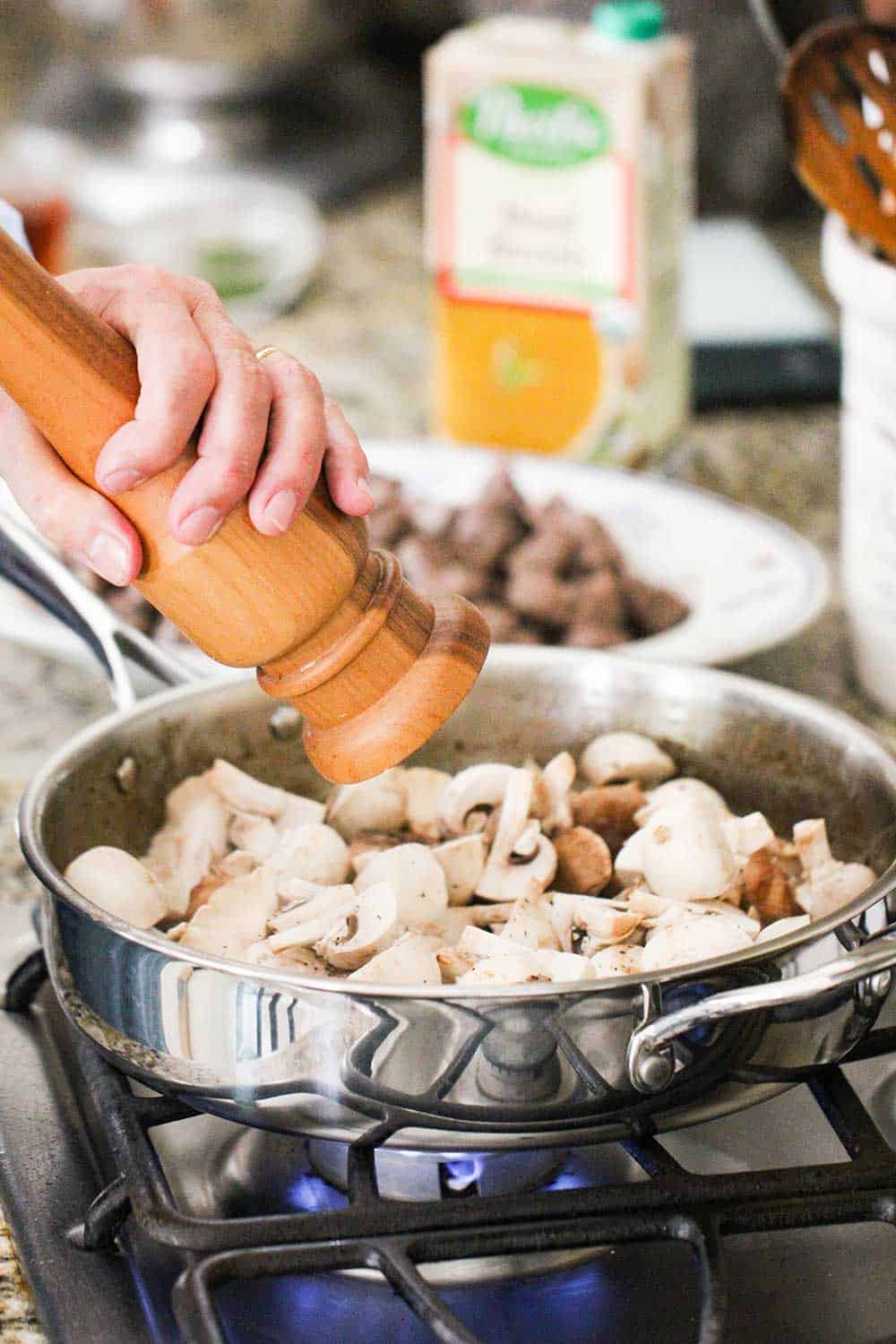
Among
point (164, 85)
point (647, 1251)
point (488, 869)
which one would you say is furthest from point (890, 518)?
point (164, 85)

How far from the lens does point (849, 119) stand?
93 centimetres

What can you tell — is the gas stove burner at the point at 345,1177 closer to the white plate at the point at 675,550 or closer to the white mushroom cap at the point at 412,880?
the white mushroom cap at the point at 412,880

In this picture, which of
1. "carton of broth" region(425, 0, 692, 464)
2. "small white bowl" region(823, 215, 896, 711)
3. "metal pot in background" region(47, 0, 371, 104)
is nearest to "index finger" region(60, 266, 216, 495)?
"small white bowl" region(823, 215, 896, 711)

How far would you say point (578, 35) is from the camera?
1.28 meters

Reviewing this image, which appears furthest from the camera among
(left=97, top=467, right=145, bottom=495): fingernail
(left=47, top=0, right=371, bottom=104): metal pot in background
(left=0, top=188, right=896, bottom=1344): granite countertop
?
(left=47, top=0, right=371, bottom=104): metal pot in background

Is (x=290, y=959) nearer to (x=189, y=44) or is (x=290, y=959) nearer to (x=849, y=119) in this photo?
(x=849, y=119)

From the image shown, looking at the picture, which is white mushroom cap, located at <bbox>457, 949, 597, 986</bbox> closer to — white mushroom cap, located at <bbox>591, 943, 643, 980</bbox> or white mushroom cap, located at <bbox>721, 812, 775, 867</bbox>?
white mushroom cap, located at <bbox>591, 943, 643, 980</bbox>

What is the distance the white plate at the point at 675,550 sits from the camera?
1.00 metres

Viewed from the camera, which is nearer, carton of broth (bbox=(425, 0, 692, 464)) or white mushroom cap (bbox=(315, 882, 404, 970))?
white mushroom cap (bbox=(315, 882, 404, 970))

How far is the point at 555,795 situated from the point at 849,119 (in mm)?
432

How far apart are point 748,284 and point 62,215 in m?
0.65

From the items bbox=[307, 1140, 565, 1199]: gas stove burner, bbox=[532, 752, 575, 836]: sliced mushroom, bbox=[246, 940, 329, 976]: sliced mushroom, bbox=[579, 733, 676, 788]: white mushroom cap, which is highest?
bbox=[246, 940, 329, 976]: sliced mushroom

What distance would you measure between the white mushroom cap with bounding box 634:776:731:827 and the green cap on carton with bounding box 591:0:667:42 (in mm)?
679

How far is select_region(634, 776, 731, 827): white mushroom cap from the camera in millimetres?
730
